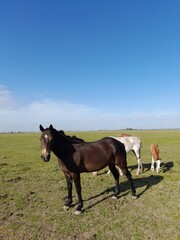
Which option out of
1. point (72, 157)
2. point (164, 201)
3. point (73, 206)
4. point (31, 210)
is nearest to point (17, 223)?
point (31, 210)

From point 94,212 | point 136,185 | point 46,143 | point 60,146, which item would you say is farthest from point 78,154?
point 136,185

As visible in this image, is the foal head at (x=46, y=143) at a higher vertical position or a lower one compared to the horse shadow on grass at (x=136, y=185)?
higher

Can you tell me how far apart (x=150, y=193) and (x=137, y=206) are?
55.5 inches

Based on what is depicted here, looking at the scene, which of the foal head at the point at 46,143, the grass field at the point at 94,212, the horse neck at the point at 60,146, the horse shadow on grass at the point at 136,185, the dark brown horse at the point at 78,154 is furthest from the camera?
the horse shadow on grass at the point at 136,185

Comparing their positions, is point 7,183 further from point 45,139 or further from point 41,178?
point 45,139

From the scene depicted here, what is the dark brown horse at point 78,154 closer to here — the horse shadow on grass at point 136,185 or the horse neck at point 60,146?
the horse neck at point 60,146

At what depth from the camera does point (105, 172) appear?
11.6 meters

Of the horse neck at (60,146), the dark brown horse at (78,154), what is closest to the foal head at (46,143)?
the dark brown horse at (78,154)

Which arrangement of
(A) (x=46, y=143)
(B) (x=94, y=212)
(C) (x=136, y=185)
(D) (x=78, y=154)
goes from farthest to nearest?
(C) (x=136, y=185)
(D) (x=78, y=154)
(B) (x=94, y=212)
(A) (x=46, y=143)

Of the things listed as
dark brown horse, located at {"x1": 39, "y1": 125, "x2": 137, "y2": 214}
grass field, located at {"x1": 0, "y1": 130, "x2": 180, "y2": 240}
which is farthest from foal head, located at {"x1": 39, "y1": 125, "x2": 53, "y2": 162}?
grass field, located at {"x1": 0, "y1": 130, "x2": 180, "y2": 240}

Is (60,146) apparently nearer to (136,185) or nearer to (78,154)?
(78,154)

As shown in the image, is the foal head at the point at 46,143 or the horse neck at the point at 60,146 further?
the horse neck at the point at 60,146

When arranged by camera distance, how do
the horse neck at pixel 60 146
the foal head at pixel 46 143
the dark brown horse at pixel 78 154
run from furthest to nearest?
the horse neck at pixel 60 146, the dark brown horse at pixel 78 154, the foal head at pixel 46 143

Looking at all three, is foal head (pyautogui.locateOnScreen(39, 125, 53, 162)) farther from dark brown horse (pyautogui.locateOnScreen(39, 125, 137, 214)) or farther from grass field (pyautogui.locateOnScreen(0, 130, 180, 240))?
grass field (pyautogui.locateOnScreen(0, 130, 180, 240))
